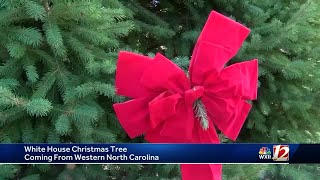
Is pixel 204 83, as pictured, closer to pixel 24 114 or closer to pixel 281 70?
pixel 24 114

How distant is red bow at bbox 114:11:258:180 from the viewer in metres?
A: 0.98

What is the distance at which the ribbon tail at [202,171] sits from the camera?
3.42 ft

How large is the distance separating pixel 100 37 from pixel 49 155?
15.7 inches

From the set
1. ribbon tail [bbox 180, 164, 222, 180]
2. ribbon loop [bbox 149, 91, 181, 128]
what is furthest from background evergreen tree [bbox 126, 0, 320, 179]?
ribbon loop [bbox 149, 91, 181, 128]

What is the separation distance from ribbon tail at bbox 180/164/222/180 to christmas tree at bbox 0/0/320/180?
0.91 feet

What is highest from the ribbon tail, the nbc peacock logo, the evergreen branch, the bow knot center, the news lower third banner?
the bow knot center

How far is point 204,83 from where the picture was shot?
1011 millimetres

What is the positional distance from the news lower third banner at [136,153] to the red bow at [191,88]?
0.24 ft

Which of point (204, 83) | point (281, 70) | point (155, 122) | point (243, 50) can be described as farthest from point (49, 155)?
point (281, 70)

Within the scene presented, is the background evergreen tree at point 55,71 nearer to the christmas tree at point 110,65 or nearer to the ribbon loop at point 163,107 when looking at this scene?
the christmas tree at point 110,65

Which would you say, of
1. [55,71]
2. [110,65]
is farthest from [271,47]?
[55,71]

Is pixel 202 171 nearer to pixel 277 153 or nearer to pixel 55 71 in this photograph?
pixel 277 153

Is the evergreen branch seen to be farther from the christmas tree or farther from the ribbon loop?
the christmas tree

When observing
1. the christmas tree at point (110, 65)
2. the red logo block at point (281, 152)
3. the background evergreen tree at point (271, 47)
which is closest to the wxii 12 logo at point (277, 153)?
the red logo block at point (281, 152)
